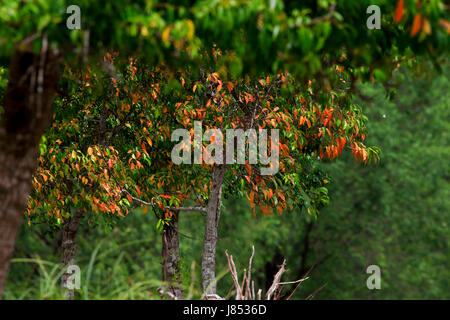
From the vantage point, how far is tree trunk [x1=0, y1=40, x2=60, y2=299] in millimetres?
4618

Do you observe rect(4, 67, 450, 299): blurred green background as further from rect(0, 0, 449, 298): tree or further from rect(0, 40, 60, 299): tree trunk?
rect(0, 0, 449, 298): tree

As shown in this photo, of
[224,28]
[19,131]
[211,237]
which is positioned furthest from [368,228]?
[19,131]

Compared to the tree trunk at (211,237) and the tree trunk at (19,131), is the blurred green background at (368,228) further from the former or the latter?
the tree trunk at (19,131)

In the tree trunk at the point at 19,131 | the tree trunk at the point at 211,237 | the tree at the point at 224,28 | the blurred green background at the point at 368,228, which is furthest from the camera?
the blurred green background at the point at 368,228

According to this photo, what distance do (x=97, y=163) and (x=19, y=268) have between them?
49.8 feet

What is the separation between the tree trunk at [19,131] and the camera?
15.2ft

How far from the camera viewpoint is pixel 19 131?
462 centimetres

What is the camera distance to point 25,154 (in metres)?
4.67

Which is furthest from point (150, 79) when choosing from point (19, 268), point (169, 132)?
point (19, 268)

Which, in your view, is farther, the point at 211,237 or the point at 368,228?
the point at 368,228

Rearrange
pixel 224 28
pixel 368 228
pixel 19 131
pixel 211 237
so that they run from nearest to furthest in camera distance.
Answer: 1. pixel 224 28
2. pixel 19 131
3. pixel 211 237
4. pixel 368 228

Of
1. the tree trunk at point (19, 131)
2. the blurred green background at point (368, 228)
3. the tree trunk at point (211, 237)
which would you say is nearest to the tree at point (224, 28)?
the tree trunk at point (19, 131)

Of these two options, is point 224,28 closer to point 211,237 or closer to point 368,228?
point 211,237

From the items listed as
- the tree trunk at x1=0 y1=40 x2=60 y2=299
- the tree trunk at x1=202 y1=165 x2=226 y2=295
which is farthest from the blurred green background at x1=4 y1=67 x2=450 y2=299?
the tree trunk at x1=0 y1=40 x2=60 y2=299
